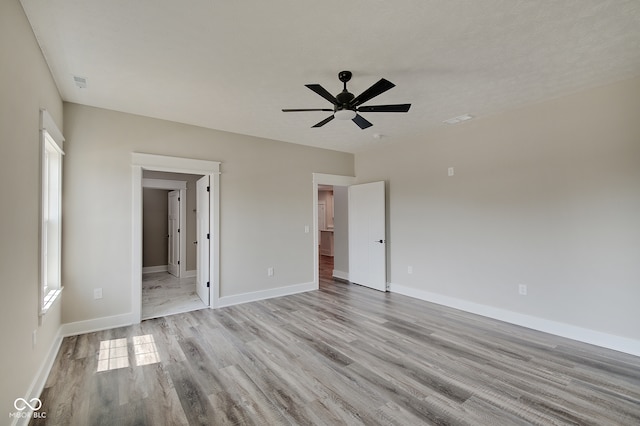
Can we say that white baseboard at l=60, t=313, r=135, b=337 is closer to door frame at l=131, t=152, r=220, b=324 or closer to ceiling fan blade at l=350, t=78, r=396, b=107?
door frame at l=131, t=152, r=220, b=324

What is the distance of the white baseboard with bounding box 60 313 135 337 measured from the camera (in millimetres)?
3338

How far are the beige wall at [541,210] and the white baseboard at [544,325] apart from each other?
52 mm

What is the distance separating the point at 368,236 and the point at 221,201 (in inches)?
109

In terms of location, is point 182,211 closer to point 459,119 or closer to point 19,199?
point 19,199

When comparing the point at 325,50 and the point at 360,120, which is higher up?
the point at 325,50

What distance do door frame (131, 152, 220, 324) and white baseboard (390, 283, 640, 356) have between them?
3333 mm

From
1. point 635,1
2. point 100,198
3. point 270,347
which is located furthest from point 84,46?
point 635,1

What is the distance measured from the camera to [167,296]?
498 cm

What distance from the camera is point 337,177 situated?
5805mm

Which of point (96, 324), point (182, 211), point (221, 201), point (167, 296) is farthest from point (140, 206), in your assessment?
point (182, 211)

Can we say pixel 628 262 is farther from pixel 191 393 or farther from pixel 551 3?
pixel 191 393

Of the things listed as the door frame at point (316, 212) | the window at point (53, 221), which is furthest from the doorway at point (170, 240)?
the door frame at point (316, 212)

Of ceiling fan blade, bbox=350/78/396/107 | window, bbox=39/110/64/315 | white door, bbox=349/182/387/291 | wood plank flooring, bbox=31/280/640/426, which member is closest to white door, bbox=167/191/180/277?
wood plank flooring, bbox=31/280/640/426

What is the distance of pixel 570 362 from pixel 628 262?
3.92 feet
